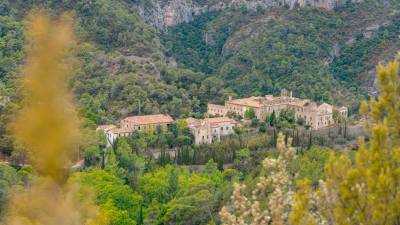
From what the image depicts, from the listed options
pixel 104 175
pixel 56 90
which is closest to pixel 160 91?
pixel 104 175

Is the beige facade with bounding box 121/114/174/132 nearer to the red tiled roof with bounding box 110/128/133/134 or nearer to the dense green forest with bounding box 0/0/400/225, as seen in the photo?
the red tiled roof with bounding box 110/128/133/134

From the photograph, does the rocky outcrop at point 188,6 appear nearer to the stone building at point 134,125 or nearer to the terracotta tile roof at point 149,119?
the terracotta tile roof at point 149,119

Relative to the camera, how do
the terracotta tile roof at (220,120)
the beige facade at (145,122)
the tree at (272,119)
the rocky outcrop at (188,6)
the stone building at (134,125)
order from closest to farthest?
the stone building at (134,125) → the beige facade at (145,122) → the terracotta tile roof at (220,120) → the tree at (272,119) → the rocky outcrop at (188,6)

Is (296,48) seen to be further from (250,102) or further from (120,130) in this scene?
(120,130)

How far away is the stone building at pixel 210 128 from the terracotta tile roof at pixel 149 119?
1.56 metres

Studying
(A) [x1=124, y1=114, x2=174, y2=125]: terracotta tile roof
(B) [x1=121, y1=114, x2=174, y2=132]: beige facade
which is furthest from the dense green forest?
(A) [x1=124, y1=114, x2=174, y2=125]: terracotta tile roof

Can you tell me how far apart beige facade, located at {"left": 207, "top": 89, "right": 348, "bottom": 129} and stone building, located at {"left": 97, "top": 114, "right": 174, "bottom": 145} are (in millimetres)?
5618

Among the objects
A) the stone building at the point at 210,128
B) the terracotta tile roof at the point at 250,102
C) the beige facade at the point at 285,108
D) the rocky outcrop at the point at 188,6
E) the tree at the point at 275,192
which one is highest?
the rocky outcrop at the point at 188,6

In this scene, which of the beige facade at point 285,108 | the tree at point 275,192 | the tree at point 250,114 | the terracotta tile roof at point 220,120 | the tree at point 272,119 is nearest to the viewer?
the tree at point 275,192

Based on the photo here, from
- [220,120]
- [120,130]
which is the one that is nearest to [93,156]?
[120,130]

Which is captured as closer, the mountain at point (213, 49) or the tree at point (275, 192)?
the tree at point (275, 192)

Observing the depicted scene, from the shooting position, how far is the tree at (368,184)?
6535 mm

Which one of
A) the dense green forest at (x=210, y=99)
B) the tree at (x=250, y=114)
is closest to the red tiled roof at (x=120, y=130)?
the dense green forest at (x=210, y=99)

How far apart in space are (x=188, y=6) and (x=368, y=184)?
232 ft
